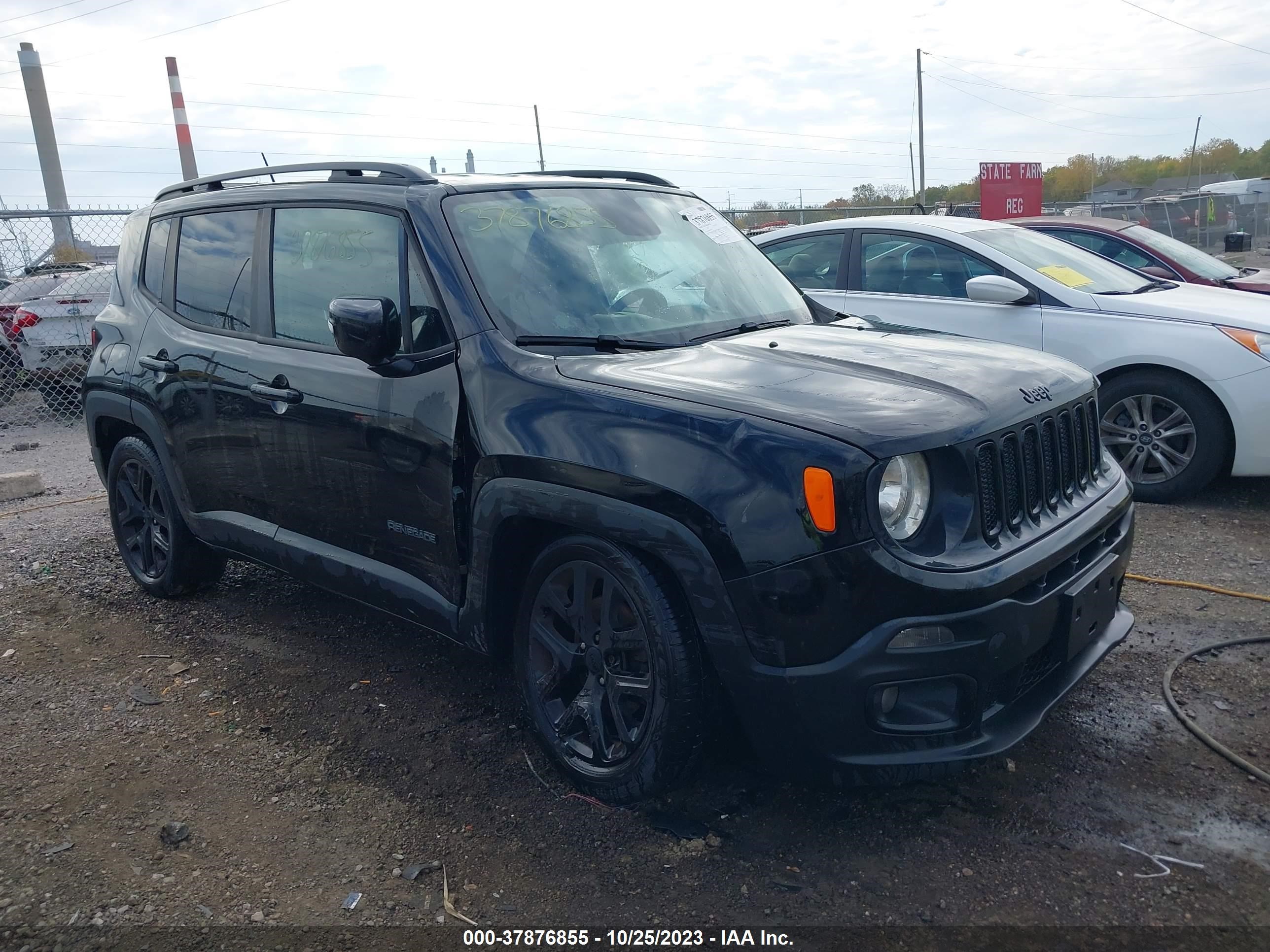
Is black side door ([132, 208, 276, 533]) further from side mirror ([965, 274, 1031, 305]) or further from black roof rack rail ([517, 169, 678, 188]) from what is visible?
side mirror ([965, 274, 1031, 305])

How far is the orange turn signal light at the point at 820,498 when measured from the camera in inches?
97.7

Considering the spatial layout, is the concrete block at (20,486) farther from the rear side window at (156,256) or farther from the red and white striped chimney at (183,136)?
the red and white striped chimney at (183,136)

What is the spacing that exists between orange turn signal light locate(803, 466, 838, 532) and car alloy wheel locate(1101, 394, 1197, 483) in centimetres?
396

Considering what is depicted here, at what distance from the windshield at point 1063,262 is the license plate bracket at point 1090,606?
3626 millimetres

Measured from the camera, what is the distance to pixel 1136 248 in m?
8.38

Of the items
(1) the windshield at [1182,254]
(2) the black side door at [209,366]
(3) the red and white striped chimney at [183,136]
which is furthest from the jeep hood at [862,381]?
(3) the red and white striped chimney at [183,136]

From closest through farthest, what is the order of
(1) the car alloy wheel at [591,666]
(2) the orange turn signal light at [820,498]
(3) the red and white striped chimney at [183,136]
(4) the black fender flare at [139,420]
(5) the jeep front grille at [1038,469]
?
(2) the orange turn signal light at [820,498]
(5) the jeep front grille at [1038,469]
(1) the car alloy wheel at [591,666]
(4) the black fender flare at [139,420]
(3) the red and white striped chimney at [183,136]

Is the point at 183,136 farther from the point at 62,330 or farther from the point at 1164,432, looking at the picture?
the point at 1164,432

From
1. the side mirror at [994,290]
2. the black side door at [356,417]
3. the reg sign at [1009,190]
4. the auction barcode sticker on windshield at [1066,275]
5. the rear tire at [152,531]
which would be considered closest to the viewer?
the black side door at [356,417]

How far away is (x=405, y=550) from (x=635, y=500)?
1106 millimetres

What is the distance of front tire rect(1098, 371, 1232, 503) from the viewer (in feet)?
18.7

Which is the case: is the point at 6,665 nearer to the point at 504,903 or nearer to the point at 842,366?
the point at 504,903

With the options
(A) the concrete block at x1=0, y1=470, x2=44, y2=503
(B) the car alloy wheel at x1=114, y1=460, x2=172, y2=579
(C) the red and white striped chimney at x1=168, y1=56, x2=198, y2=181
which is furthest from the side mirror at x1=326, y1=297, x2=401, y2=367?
(C) the red and white striped chimney at x1=168, y1=56, x2=198, y2=181


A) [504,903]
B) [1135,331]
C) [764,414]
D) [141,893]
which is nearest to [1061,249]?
[1135,331]
